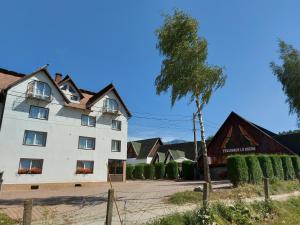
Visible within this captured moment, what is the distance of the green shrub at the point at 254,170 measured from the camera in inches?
826

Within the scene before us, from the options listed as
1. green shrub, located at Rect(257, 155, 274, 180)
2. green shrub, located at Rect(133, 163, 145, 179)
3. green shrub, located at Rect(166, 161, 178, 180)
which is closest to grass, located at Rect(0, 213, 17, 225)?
green shrub, located at Rect(257, 155, 274, 180)

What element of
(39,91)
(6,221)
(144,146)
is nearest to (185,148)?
(144,146)

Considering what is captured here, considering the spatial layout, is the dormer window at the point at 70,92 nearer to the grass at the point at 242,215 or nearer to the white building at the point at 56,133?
the white building at the point at 56,133

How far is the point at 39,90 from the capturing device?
3067 cm

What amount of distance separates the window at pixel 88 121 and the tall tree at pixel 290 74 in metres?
23.2

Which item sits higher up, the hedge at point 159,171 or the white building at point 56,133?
the white building at point 56,133

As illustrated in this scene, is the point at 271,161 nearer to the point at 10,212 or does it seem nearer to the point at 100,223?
the point at 100,223

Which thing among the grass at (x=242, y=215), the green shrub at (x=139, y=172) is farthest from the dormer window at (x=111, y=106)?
the grass at (x=242, y=215)

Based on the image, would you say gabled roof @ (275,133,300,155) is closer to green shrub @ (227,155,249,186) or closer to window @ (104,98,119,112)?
green shrub @ (227,155,249,186)

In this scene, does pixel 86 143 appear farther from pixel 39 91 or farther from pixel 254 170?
pixel 254 170

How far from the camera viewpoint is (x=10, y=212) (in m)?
12.6

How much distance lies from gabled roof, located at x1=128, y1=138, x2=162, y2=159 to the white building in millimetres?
21086

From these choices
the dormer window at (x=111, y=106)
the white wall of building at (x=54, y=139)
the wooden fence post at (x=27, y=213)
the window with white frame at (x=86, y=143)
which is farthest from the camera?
the dormer window at (x=111, y=106)

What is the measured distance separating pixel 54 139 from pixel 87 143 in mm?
4675
